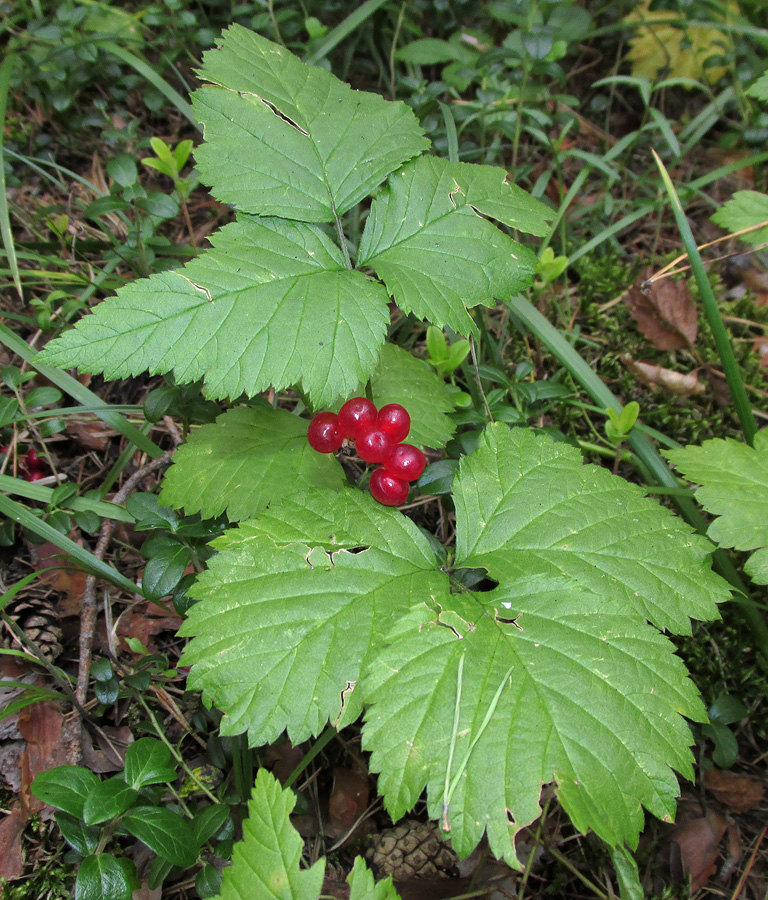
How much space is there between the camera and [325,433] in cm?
169

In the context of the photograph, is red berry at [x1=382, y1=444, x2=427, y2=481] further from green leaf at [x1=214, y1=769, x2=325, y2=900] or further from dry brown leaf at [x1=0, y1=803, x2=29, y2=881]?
dry brown leaf at [x1=0, y1=803, x2=29, y2=881]

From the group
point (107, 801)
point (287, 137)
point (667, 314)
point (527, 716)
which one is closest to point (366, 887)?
point (527, 716)

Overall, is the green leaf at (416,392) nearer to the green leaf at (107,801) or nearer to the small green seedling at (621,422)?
the small green seedling at (621,422)

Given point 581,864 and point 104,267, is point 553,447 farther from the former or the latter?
point 104,267

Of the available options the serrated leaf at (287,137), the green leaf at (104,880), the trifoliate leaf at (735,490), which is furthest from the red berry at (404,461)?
the green leaf at (104,880)

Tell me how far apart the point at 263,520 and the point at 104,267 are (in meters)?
1.64

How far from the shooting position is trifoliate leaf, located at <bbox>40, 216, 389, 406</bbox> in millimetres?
1486

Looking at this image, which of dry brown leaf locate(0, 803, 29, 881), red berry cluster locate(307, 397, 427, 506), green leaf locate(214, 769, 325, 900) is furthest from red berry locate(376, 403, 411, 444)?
dry brown leaf locate(0, 803, 29, 881)

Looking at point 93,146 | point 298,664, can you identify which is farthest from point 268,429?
point 93,146

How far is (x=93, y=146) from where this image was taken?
10.2 ft

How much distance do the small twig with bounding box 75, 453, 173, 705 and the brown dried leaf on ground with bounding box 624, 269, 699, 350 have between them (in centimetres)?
205

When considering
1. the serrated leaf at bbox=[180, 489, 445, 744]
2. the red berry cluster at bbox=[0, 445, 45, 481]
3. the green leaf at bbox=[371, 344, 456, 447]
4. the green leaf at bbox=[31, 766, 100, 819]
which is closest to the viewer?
the serrated leaf at bbox=[180, 489, 445, 744]

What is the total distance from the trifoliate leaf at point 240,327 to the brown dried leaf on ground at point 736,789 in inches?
68.5

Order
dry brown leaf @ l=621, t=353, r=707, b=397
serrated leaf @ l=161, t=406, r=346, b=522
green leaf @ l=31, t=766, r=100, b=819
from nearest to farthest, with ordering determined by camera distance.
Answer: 1. green leaf @ l=31, t=766, r=100, b=819
2. serrated leaf @ l=161, t=406, r=346, b=522
3. dry brown leaf @ l=621, t=353, r=707, b=397
